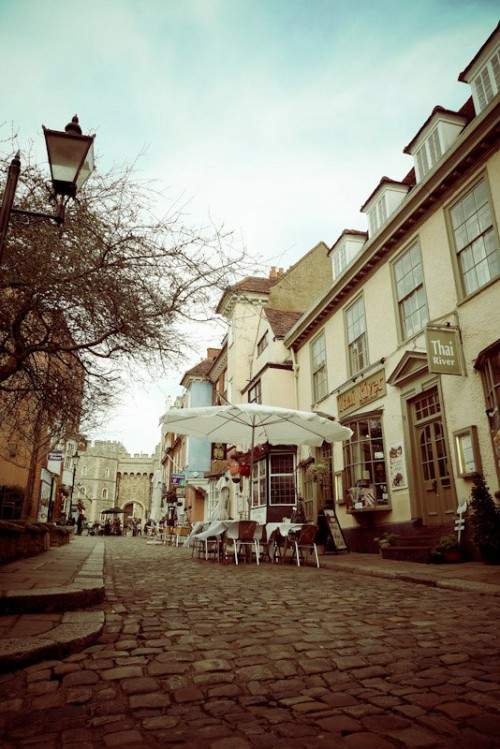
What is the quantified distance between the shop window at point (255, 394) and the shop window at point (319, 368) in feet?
10.5

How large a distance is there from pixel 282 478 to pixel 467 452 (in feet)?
29.5

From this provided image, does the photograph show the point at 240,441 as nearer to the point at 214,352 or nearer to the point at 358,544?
the point at 358,544

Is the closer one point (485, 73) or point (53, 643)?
point (53, 643)

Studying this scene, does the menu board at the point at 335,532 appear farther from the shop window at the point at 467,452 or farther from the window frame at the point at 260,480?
the window frame at the point at 260,480

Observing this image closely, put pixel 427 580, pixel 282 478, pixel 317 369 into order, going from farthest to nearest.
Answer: pixel 282 478 → pixel 317 369 → pixel 427 580

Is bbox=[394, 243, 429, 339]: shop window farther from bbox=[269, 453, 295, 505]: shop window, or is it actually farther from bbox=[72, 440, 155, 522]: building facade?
bbox=[72, 440, 155, 522]: building facade

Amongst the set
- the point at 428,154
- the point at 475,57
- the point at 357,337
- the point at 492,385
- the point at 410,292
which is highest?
the point at 475,57

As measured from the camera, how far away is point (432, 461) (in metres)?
10.2

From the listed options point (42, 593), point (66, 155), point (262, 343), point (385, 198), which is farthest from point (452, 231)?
point (262, 343)

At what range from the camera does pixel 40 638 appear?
297 cm

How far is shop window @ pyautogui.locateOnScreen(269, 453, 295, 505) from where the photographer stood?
55.9 feet

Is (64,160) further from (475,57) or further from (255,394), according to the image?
(255,394)

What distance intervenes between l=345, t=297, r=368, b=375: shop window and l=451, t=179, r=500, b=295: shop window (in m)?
4.01

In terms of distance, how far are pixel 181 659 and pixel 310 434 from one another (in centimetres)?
817
